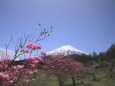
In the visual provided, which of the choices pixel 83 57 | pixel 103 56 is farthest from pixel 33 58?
pixel 103 56

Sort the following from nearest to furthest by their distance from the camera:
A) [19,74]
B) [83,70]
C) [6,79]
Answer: [6,79] → [19,74] → [83,70]

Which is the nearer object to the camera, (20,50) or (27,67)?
(27,67)

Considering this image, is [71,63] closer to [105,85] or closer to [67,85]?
[67,85]

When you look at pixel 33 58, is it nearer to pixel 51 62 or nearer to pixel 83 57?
pixel 51 62

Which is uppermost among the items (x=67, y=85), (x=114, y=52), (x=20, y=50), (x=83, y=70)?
(x=114, y=52)

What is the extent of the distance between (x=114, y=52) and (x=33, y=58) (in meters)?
49.4

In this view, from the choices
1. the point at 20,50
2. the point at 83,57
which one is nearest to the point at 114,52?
the point at 83,57

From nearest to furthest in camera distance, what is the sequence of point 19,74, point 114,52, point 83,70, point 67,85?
point 19,74
point 67,85
point 83,70
point 114,52

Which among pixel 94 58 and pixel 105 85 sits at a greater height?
pixel 94 58

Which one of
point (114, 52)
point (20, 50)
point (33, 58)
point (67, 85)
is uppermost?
point (114, 52)

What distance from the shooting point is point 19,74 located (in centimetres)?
363

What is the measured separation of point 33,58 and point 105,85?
13978 mm

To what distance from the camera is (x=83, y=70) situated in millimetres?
19859

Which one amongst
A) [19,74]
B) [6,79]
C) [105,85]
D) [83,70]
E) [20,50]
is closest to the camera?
[6,79]
